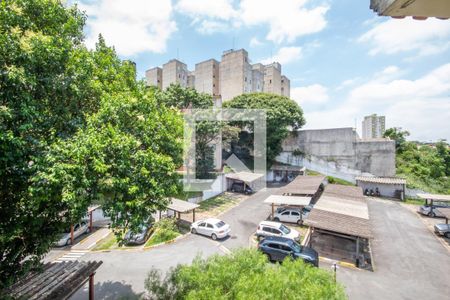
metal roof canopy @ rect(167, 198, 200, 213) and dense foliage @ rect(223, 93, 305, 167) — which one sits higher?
dense foliage @ rect(223, 93, 305, 167)

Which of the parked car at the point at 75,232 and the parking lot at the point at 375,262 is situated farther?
the parked car at the point at 75,232

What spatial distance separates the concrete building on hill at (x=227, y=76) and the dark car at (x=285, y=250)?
43378 millimetres

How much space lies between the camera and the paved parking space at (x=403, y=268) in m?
11.4

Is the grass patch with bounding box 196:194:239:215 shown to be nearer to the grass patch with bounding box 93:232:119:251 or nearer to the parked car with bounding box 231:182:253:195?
the parked car with bounding box 231:182:253:195

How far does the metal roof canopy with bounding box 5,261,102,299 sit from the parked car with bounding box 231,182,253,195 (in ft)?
71.0

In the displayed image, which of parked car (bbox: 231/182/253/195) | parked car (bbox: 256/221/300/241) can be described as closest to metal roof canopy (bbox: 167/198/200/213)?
parked car (bbox: 256/221/300/241)

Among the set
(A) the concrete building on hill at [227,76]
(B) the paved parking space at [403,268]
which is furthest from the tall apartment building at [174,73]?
(B) the paved parking space at [403,268]

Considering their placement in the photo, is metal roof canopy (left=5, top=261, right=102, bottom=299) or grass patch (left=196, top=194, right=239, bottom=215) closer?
metal roof canopy (left=5, top=261, right=102, bottom=299)

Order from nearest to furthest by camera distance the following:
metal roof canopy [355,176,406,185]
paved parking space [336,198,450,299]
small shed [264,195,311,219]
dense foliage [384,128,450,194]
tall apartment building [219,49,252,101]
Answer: paved parking space [336,198,450,299] < small shed [264,195,311,219] < metal roof canopy [355,176,406,185] < dense foliage [384,128,450,194] < tall apartment building [219,49,252,101]

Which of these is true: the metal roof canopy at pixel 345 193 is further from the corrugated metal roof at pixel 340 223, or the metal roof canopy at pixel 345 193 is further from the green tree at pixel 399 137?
the green tree at pixel 399 137

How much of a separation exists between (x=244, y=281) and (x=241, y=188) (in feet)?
83.4

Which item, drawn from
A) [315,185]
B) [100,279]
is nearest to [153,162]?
[100,279]

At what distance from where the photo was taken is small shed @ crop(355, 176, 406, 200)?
29531 mm

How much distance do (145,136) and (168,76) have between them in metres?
58.7
